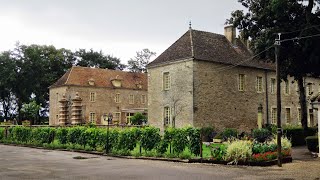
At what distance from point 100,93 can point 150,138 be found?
123ft

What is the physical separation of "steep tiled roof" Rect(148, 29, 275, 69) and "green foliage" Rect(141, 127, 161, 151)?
13.6 m

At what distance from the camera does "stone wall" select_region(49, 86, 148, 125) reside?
54438 millimetres

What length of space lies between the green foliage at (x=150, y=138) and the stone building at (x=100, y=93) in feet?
106

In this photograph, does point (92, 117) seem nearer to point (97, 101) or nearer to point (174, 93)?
point (97, 101)

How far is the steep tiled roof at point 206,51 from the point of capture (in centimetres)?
3422

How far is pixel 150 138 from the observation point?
20.4 meters

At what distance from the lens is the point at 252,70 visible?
3791 centimetres

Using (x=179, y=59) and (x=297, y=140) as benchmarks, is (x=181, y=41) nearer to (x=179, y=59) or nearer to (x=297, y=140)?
(x=179, y=59)

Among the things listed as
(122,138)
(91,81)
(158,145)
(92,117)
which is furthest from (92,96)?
(158,145)

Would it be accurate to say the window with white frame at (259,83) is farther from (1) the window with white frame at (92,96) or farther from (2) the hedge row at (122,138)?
(1) the window with white frame at (92,96)

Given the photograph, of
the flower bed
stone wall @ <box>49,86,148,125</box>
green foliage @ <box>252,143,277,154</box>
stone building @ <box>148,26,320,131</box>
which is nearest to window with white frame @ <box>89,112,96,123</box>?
stone wall @ <box>49,86,148,125</box>

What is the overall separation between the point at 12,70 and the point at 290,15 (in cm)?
4766

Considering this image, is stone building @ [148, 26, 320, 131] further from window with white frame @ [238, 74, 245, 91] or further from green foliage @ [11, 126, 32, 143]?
green foliage @ [11, 126, 32, 143]

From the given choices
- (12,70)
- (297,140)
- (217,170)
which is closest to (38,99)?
(12,70)
